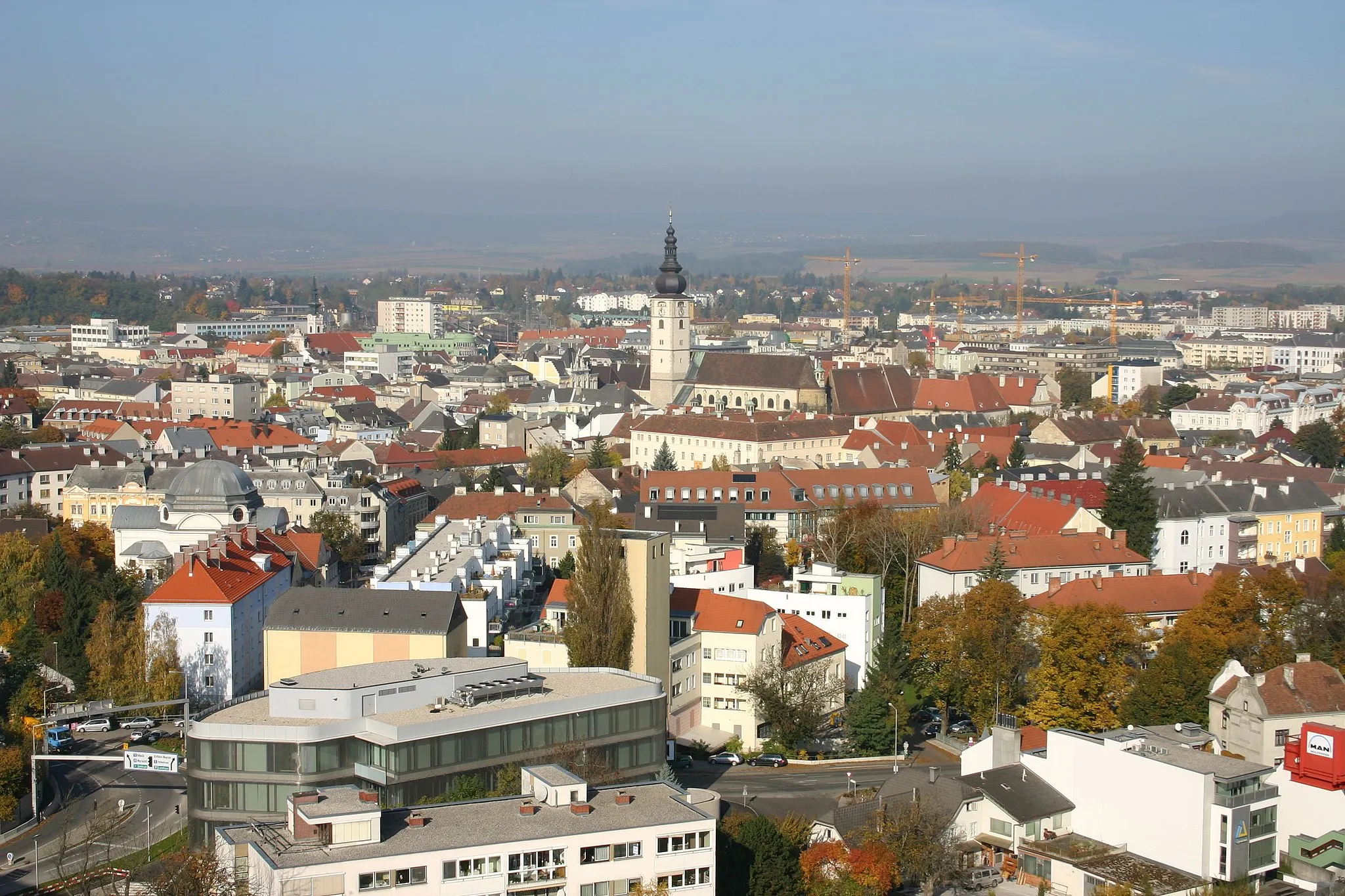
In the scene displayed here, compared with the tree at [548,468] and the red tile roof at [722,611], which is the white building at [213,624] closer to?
the red tile roof at [722,611]

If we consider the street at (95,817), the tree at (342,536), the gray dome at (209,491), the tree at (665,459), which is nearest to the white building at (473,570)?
the tree at (342,536)

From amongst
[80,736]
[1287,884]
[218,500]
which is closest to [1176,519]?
[1287,884]

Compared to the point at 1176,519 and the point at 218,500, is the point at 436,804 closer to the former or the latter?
the point at 218,500

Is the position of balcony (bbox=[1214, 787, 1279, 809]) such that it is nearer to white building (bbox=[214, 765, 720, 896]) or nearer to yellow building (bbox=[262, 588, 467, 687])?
white building (bbox=[214, 765, 720, 896])

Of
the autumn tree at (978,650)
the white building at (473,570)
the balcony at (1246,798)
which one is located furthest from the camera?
the autumn tree at (978,650)

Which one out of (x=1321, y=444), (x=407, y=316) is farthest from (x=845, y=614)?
(x=407, y=316)

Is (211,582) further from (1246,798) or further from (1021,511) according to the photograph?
→ (1021,511)

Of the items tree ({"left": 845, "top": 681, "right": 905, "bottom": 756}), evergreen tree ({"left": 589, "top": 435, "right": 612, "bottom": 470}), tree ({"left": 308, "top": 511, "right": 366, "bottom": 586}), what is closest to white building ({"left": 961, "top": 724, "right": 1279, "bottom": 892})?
tree ({"left": 845, "top": 681, "right": 905, "bottom": 756})
